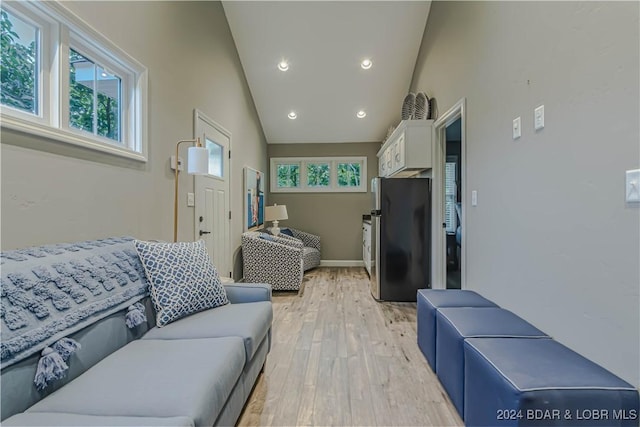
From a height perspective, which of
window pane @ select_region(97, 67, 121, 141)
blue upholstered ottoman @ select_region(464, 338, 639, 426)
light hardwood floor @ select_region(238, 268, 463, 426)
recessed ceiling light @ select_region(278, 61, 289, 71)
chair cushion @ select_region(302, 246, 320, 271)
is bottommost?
light hardwood floor @ select_region(238, 268, 463, 426)

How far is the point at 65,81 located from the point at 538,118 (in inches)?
102

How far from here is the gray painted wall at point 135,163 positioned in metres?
1.42

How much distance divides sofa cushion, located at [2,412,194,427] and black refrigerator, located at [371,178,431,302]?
10.1ft

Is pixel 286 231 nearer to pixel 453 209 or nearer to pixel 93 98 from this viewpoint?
pixel 453 209

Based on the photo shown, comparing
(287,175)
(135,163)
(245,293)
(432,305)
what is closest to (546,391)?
(432,305)

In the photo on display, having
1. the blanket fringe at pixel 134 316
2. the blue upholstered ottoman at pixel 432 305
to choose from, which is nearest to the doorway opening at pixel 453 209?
the blue upholstered ottoman at pixel 432 305

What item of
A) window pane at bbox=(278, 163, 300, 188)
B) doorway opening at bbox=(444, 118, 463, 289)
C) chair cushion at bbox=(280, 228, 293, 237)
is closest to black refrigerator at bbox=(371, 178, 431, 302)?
doorway opening at bbox=(444, 118, 463, 289)

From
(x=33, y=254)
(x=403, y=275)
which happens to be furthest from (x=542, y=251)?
(x=33, y=254)

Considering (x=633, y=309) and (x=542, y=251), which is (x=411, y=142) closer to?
(x=542, y=251)

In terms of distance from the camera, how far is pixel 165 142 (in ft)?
8.37

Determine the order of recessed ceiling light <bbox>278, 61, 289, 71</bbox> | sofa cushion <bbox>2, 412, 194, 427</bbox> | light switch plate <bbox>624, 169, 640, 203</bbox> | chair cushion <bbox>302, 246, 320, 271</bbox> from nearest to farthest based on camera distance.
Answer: sofa cushion <bbox>2, 412, 194, 427</bbox>
light switch plate <bbox>624, 169, 640, 203</bbox>
recessed ceiling light <bbox>278, 61, 289, 71</bbox>
chair cushion <bbox>302, 246, 320, 271</bbox>

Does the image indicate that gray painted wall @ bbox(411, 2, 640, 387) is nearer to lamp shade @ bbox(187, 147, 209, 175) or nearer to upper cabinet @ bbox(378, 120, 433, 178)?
upper cabinet @ bbox(378, 120, 433, 178)

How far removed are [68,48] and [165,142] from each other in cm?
94

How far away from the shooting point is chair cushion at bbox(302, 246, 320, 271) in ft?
18.3
